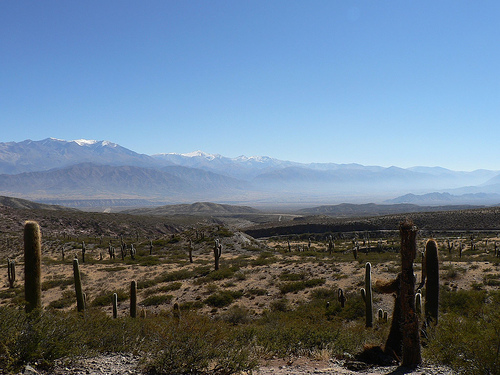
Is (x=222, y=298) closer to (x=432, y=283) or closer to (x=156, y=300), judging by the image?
(x=156, y=300)

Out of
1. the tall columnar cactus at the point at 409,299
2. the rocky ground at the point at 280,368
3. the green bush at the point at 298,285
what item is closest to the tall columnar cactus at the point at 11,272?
the green bush at the point at 298,285

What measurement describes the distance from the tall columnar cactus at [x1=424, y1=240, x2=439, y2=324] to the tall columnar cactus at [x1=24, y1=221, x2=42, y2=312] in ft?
34.9

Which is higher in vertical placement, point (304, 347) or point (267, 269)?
point (304, 347)

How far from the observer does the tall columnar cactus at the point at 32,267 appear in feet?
27.1

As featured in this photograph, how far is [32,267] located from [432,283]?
11012 mm

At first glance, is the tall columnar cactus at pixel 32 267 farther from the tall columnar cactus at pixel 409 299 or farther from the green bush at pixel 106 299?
the green bush at pixel 106 299

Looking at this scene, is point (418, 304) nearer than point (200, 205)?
Yes

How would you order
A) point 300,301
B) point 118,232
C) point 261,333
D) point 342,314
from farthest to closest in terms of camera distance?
point 118,232 → point 300,301 → point 342,314 → point 261,333

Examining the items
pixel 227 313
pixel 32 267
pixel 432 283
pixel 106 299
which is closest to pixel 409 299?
pixel 432 283

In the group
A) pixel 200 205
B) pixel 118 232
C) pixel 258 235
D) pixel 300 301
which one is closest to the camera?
pixel 300 301

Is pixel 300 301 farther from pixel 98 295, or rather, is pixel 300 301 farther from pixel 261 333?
pixel 98 295

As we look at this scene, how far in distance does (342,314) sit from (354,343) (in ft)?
17.0

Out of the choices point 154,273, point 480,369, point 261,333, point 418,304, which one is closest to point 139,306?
point 154,273

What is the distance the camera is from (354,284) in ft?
59.5
